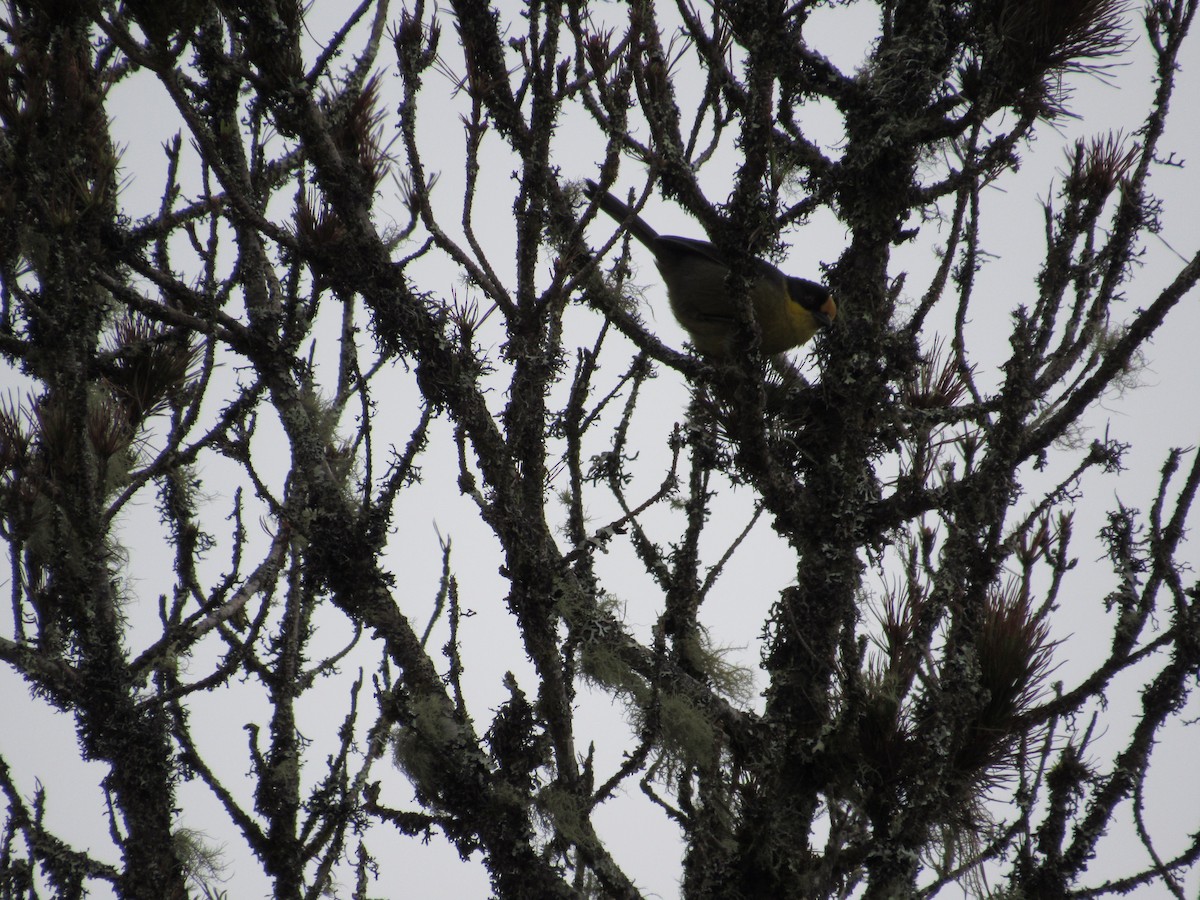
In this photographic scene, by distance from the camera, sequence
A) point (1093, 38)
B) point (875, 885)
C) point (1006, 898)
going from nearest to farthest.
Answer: point (875, 885) < point (1006, 898) < point (1093, 38)

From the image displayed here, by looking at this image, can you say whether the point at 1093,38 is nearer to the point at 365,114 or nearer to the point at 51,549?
the point at 365,114

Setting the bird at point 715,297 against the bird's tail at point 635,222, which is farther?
the bird's tail at point 635,222

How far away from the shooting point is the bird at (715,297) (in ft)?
16.6

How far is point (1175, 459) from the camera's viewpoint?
2.44m

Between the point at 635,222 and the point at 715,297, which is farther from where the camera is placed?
the point at 635,222

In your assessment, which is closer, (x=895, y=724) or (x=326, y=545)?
(x=895, y=724)

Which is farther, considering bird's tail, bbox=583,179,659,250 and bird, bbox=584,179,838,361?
bird's tail, bbox=583,179,659,250

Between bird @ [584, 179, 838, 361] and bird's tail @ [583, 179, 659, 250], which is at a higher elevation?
bird's tail @ [583, 179, 659, 250]

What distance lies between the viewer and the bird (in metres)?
5.05

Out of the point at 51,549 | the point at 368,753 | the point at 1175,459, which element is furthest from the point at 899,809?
the point at 51,549

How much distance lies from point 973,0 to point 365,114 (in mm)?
1842

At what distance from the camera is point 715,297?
5297 millimetres

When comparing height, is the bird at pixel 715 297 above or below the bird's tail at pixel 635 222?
below

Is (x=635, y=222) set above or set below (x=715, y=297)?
above
